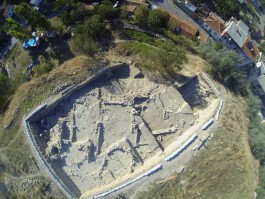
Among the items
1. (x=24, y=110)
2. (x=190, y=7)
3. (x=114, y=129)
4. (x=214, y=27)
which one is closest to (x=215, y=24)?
(x=214, y=27)

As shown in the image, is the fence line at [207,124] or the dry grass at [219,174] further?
the fence line at [207,124]

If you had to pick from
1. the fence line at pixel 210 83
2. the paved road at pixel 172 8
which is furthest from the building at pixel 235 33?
the fence line at pixel 210 83

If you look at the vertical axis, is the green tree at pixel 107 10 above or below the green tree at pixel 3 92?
above

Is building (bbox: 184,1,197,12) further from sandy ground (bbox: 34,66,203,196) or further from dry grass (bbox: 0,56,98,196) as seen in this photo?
dry grass (bbox: 0,56,98,196)

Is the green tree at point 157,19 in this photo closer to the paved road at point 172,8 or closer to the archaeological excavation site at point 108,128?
the paved road at point 172,8

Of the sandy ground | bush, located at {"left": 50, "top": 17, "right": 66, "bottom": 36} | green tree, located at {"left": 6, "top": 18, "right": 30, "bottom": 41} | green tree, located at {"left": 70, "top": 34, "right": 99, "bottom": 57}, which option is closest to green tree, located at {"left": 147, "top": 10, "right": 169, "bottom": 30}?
green tree, located at {"left": 70, "top": 34, "right": 99, "bottom": 57}

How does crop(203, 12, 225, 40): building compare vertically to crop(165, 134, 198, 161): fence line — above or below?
above

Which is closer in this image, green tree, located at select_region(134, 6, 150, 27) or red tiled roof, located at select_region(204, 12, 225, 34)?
green tree, located at select_region(134, 6, 150, 27)
